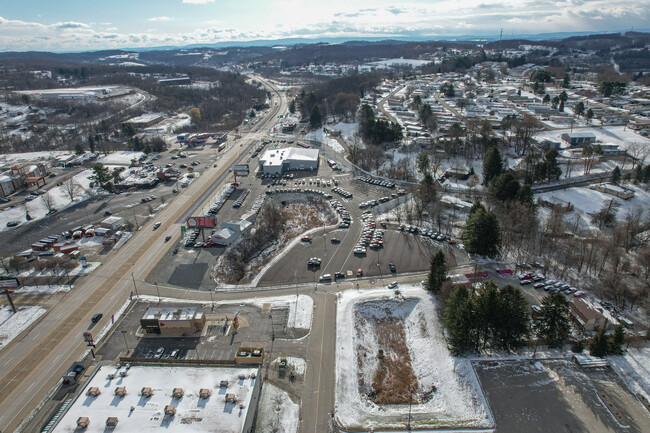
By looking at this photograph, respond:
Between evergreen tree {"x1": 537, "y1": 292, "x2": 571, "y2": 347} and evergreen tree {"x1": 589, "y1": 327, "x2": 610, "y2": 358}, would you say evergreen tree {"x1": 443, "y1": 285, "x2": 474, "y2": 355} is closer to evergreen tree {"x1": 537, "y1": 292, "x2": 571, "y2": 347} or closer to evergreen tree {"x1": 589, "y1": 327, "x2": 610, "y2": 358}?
A: evergreen tree {"x1": 537, "y1": 292, "x2": 571, "y2": 347}

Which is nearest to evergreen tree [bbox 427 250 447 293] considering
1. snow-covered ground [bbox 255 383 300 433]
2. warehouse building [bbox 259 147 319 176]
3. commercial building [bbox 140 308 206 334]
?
snow-covered ground [bbox 255 383 300 433]

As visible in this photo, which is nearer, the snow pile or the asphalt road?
the asphalt road

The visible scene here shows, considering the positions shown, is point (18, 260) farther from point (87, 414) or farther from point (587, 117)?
A: point (587, 117)

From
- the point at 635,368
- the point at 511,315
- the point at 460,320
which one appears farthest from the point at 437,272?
the point at 635,368

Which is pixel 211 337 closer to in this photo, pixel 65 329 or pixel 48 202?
pixel 65 329

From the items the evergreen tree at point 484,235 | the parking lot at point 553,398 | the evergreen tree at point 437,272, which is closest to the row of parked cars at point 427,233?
the evergreen tree at point 484,235

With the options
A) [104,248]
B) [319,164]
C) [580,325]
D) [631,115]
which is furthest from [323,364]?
[631,115]

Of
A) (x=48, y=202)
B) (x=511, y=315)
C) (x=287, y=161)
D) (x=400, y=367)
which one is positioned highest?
(x=287, y=161)
